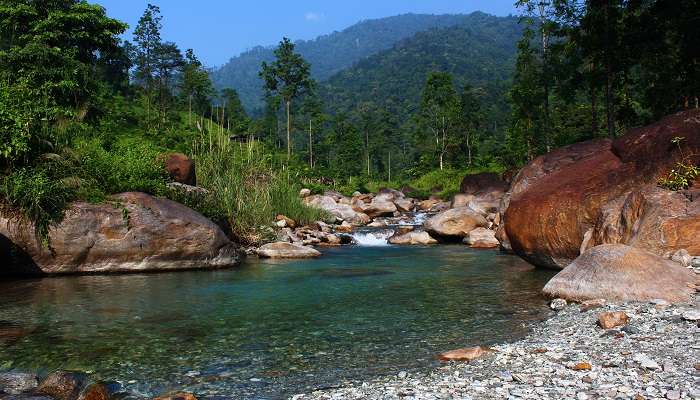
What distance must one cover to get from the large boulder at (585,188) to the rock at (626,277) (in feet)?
8.23

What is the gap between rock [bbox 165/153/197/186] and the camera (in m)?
17.8

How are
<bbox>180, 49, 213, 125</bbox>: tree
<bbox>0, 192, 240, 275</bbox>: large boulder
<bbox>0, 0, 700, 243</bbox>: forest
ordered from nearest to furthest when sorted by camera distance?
<bbox>0, 192, 240, 275</bbox>: large boulder, <bbox>0, 0, 700, 243</bbox>: forest, <bbox>180, 49, 213, 125</bbox>: tree

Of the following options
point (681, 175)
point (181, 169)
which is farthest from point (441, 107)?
point (681, 175)

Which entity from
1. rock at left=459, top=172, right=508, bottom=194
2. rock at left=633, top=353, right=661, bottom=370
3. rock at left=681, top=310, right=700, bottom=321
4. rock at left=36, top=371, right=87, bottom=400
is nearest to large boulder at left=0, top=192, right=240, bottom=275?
rock at left=36, top=371, right=87, bottom=400

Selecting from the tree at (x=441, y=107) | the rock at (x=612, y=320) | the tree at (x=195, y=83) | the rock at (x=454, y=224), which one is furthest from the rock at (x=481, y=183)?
Result: the tree at (x=195, y=83)

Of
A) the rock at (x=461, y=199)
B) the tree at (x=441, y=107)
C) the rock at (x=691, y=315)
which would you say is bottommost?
the rock at (x=691, y=315)

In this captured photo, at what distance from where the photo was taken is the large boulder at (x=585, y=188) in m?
10.5

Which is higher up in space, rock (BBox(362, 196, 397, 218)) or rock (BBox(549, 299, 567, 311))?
rock (BBox(362, 196, 397, 218))

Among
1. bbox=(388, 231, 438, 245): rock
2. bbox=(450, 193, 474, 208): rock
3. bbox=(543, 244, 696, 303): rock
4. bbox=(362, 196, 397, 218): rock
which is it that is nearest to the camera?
bbox=(543, 244, 696, 303): rock

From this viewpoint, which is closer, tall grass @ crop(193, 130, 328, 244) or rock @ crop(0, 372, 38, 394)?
rock @ crop(0, 372, 38, 394)

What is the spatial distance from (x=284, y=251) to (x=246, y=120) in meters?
71.7

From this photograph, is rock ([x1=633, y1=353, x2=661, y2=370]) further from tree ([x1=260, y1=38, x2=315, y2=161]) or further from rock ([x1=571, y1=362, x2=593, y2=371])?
tree ([x1=260, y1=38, x2=315, y2=161])

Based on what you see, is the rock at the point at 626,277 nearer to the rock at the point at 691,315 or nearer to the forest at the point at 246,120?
the rock at the point at 691,315

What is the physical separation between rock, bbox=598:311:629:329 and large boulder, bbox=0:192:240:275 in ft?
32.5
